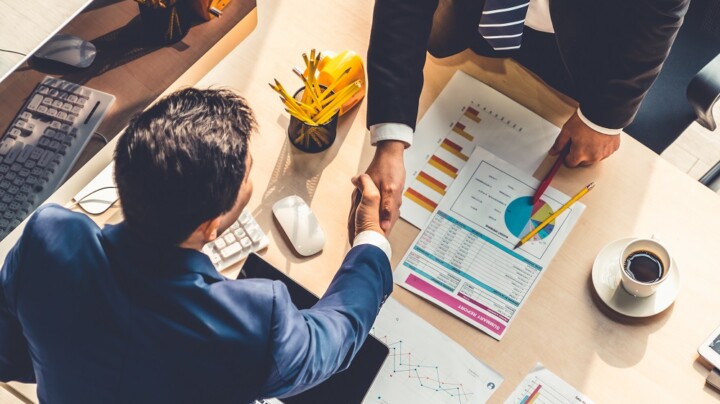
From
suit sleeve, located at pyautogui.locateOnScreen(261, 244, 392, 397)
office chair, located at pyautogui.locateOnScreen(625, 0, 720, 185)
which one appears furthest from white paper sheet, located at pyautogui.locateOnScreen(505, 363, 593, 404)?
office chair, located at pyautogui.locateOnScreen(625, 0, 720, 185)

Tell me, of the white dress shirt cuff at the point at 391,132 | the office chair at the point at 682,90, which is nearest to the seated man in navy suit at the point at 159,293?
the white dress shirt cuff at the point at 391,132

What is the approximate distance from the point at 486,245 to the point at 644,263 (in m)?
0.27

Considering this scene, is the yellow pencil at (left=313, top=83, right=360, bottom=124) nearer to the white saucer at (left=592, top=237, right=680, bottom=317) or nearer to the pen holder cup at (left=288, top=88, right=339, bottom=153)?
the pen holder cup at (left=288, top=88, right=339, bottom=153)

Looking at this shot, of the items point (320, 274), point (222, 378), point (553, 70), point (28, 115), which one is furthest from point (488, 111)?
point (28, 115)

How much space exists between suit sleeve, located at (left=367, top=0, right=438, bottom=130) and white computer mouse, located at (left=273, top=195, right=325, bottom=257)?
216 mm

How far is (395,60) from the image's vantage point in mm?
1229

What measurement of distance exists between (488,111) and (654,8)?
0.35 meters

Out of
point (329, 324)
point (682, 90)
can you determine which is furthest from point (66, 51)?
point (682, 90)

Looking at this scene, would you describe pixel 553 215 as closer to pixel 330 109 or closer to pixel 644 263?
pixel 644 263

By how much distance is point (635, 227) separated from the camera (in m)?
1.24

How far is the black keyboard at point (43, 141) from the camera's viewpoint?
1.23 metres

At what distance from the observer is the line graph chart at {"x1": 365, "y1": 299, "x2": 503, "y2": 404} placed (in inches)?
43.6

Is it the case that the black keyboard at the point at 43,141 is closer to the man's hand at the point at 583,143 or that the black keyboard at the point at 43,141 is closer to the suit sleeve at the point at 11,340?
the suit sleeve at the point at 11,340

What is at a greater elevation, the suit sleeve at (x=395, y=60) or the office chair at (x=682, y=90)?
the office chair at (x=682, y=90)
